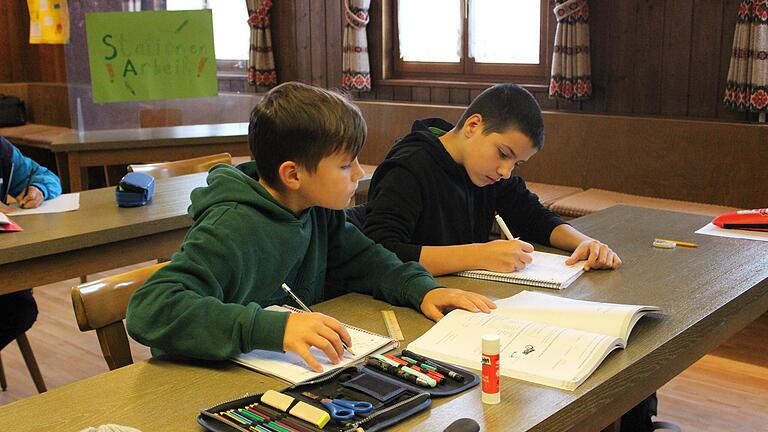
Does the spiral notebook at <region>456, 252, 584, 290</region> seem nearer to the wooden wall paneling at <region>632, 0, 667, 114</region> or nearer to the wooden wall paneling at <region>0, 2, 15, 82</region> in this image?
the wooden wall paneling at <region>632, 0, 667, 114</region>

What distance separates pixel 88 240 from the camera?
7.95ft

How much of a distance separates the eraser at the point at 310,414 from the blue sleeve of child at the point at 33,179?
6.92 feet

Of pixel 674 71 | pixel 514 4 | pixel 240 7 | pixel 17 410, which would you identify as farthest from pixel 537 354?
pixel 240 7

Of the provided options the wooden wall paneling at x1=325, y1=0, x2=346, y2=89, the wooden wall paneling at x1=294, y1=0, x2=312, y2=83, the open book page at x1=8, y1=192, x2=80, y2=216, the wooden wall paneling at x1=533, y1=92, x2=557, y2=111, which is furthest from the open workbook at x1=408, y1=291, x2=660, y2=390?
the wooden wall paneling at x1=294, y1=0, x2=312, y2=83

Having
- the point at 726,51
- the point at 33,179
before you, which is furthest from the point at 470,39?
the point at 33,179

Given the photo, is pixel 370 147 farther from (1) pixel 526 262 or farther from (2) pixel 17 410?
(2) pixel 17 410

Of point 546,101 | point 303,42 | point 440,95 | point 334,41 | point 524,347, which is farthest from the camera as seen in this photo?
point 303,42

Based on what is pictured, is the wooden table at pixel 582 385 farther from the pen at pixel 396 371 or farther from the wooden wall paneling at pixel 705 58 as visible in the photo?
the wooden wall paneling at pixel 705 58

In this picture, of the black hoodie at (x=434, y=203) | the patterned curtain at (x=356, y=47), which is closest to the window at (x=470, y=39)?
the patterned curtain at (x=356, y=47)

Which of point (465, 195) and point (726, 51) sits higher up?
point (726, 51)

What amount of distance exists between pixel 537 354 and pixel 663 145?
3.28m

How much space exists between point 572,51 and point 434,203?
9.38 feet

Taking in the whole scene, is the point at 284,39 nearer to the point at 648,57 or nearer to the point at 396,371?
the point at 648,57

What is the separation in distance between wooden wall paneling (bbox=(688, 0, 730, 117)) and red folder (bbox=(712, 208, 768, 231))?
2.33 meters
